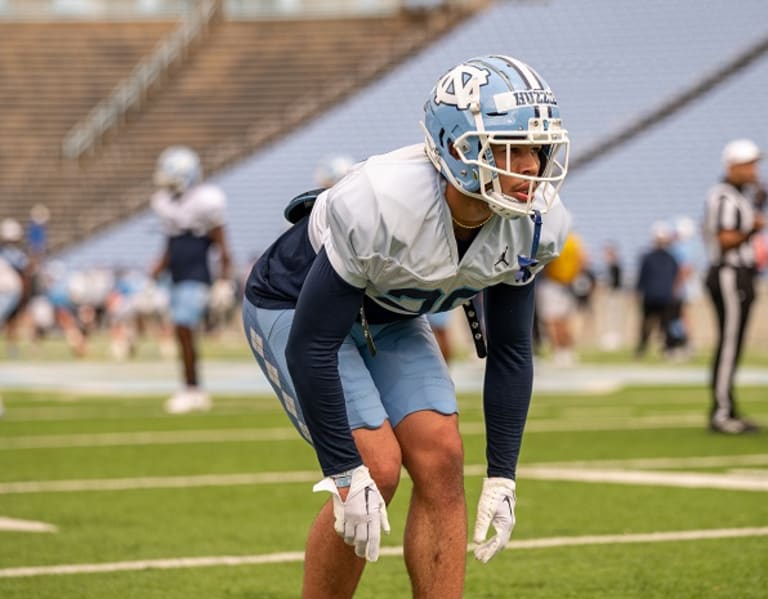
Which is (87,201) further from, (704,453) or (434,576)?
(434,576)

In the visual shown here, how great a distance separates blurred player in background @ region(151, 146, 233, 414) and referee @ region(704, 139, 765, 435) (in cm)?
375

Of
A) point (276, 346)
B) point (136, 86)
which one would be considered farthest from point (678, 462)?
point (136, 86)

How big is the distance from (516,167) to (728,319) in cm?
626

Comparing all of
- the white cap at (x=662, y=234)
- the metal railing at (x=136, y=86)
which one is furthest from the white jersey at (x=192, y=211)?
the metal railing at (x=136, y=86)

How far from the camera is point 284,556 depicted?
554cm

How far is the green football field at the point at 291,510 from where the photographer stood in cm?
507

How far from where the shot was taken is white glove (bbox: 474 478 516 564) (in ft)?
12.7

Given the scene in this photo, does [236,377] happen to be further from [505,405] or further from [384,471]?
[384,471]

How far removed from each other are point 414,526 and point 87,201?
3003cm

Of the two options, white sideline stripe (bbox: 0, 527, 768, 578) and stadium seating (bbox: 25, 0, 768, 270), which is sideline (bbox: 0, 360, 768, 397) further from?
stadium seating (bbox: 25, 0, 768, 270)

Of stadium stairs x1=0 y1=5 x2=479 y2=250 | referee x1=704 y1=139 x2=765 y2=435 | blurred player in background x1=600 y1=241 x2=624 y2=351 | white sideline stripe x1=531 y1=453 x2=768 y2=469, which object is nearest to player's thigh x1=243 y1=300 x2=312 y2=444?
white sideline stripe x1=531 y1=453 x2=768 y2=469

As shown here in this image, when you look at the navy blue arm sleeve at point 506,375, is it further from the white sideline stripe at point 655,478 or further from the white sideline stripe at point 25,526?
the white sideline stripe at point 655,478

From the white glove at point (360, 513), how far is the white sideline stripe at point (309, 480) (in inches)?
149

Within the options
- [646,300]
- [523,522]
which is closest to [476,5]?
[646,300]
